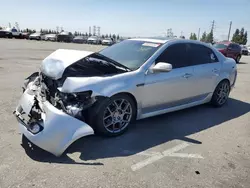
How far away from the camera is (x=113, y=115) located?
12.5 ft

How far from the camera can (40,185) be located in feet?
8.59

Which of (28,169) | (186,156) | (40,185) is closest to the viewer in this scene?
(40,185)

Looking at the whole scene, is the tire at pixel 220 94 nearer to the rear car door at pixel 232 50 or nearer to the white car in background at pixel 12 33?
the rear car door at pixel 232 50

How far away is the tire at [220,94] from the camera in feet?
18.6

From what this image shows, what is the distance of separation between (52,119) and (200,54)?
3513 millimetres

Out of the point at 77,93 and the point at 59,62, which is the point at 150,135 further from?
the point at 59,62

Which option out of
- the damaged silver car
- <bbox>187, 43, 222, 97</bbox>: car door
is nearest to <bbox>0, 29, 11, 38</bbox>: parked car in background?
the damaged silver car

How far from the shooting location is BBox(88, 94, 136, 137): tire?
356cm

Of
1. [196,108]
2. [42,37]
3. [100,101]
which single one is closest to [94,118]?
[100,101]

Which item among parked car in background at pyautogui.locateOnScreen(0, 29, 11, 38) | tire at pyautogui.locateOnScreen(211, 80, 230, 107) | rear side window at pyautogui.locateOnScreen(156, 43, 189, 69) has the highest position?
rear side window at pyautogui.locateOnScreen(156, 43, 189, 69)

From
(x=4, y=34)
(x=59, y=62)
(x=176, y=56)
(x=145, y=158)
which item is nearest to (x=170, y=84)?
(x=176, y=56)

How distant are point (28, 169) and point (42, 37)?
156 feet

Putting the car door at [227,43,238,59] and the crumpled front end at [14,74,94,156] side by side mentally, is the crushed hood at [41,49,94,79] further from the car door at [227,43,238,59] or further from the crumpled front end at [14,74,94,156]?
the car door at [227,43,238,59]

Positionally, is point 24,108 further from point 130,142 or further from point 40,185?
point 130,142
